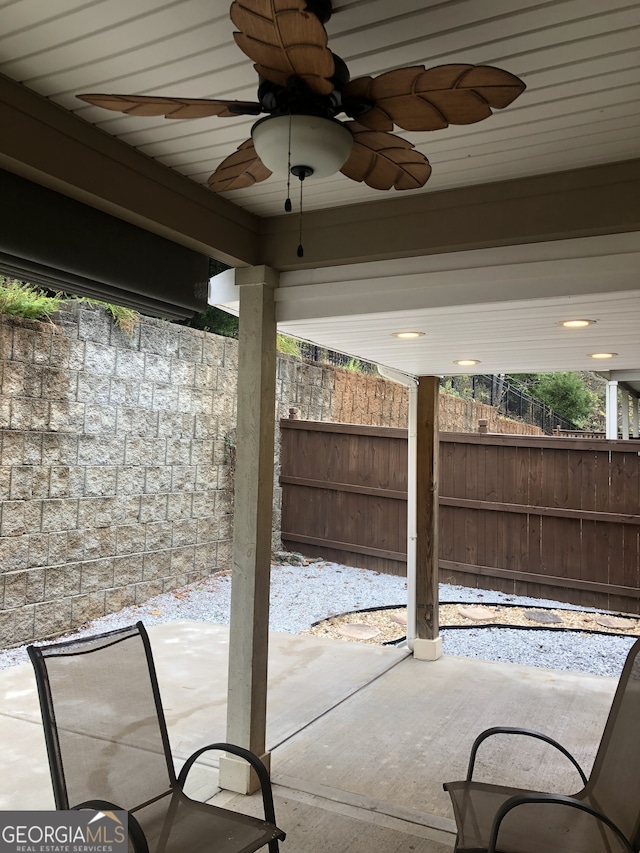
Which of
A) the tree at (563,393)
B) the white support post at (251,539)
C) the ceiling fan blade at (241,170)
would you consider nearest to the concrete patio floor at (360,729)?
the white support post at (251,539)

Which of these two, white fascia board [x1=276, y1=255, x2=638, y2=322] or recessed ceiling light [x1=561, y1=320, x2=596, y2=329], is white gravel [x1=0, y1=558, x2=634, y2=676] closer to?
recessed ceiling light [x1=561, y1=320, x2=596, y2=329]

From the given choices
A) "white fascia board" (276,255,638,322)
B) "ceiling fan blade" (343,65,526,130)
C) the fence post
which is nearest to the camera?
"ceiling fan blade" (343,65,526,130)

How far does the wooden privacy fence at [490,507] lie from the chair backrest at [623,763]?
4393 mm

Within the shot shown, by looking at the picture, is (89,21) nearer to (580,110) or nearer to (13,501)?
(580,110)

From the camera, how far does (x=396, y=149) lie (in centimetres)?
167

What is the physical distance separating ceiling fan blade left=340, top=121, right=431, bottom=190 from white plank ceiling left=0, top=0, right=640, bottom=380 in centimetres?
31

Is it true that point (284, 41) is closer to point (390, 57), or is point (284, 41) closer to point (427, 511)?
point (390, 57)

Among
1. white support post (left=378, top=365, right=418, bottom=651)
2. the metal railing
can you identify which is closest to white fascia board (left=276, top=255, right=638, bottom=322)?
white support post (left=378, top=365, right=418, bottom=651)

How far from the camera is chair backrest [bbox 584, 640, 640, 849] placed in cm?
202

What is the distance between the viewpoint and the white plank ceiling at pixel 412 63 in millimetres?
1658

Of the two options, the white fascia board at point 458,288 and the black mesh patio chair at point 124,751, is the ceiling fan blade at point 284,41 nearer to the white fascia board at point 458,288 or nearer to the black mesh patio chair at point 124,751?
the white fascia board at point 458,288

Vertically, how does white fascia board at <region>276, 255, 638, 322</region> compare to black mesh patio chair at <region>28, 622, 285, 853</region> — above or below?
above

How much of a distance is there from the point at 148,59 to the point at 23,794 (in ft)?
9.61

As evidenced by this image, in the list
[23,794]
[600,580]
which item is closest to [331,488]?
[600,580]
